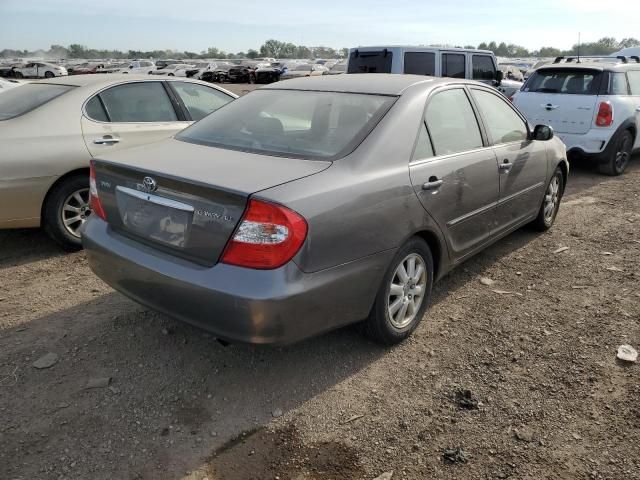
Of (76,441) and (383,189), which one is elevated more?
(383,189)

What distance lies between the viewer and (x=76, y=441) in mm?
2490

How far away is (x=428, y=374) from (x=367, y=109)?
1.58 metres

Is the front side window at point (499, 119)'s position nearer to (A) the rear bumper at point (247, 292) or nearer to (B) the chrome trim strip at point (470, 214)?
(B) the chrome trim strip at point (470, 214)

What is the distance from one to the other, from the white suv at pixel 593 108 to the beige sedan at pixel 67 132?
18.0ft

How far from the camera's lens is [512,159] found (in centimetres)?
425

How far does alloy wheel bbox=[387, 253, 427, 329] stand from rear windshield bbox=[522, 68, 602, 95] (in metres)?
6.14

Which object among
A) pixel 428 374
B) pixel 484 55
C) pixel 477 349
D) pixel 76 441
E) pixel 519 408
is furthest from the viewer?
pixel 484 55

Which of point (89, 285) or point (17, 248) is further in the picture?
point (17, 248)

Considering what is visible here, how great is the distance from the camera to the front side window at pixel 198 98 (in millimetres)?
5623

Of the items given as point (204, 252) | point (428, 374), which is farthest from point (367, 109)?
point (428, 374)

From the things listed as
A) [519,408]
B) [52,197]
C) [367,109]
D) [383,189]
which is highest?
[367,109]

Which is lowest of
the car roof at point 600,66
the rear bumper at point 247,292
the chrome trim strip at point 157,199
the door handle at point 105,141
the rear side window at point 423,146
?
the rear bumper at point 247,292

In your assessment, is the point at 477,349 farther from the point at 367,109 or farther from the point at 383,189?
the point at 367,109

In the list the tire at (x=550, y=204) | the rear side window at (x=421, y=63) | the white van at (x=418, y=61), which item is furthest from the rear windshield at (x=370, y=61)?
the tire at (x=550, y=204)
